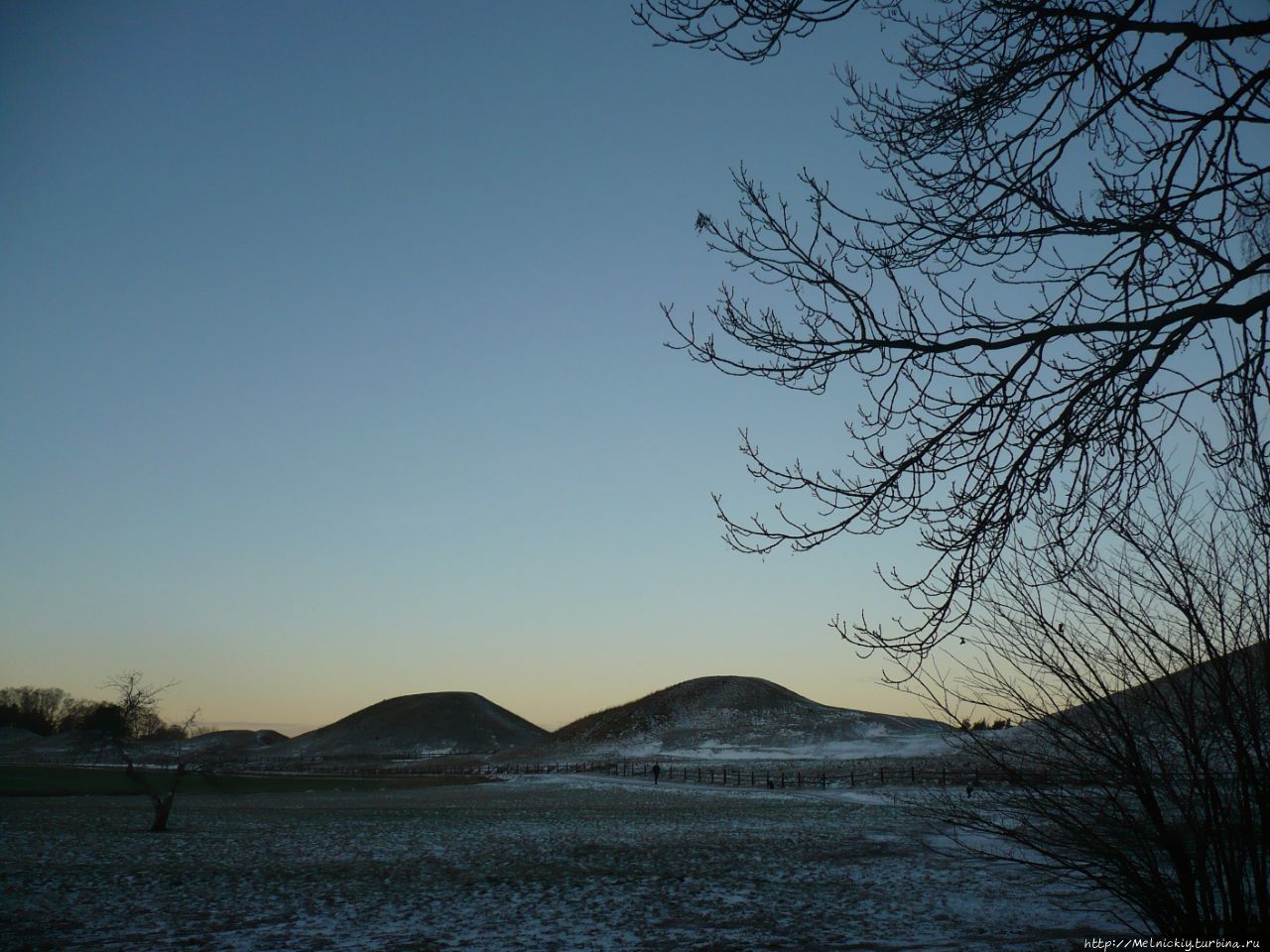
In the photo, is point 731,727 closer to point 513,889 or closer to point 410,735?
point 410,735

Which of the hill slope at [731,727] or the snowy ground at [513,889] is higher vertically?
the hill slope at [731,727]

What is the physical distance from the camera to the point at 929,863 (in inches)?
666

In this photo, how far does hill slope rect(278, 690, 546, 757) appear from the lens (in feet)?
575

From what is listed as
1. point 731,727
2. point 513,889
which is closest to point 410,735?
point 731,727


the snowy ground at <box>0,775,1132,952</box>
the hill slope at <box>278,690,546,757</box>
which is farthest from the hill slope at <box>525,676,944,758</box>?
the snowy ground at <box>0,775,1132,952</box>

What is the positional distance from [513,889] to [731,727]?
110 meters

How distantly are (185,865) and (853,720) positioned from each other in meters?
106

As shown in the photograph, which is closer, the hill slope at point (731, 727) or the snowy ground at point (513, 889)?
the snowy ground at point (513, 889)

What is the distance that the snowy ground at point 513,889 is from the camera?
34.5 ft

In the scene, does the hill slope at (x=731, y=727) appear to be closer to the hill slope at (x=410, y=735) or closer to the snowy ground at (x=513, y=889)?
the hill slope at (x=410, y=735)

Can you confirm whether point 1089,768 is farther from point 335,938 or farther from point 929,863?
point 929,863

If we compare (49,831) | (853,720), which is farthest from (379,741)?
(49,831)

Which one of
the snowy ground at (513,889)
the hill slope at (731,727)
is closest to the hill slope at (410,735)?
the hill slope at (731,727)

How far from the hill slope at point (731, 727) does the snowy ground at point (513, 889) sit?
241 feet
